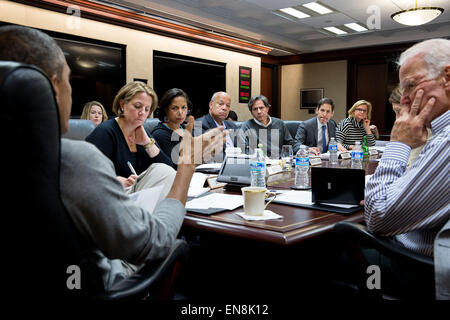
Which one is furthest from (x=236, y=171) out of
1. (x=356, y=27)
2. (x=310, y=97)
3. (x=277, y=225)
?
(x=310, y=97)

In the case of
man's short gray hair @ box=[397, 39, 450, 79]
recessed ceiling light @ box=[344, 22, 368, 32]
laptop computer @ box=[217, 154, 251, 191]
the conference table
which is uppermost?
recessed ceiling light @ box=[344, 22, 368, 32]

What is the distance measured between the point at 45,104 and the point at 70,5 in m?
4.86

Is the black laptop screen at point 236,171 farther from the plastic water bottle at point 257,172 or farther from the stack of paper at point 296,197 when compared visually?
the stack of paper at point 296,197

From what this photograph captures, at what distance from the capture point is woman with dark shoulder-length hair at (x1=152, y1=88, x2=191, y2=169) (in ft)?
10.4

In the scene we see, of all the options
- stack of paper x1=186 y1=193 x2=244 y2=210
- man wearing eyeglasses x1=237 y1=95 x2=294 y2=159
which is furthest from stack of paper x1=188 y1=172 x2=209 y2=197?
man wearing eyeglasses x1=237 y1=95 x2=294 y2=159

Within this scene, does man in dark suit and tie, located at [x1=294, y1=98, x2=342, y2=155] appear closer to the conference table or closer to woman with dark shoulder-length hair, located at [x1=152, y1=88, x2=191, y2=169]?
woman with dark shoulder-length hair, located at [x1=152, y1=88, x2=191, y2=169]

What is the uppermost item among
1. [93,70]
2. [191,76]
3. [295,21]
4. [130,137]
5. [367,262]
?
[295,21]

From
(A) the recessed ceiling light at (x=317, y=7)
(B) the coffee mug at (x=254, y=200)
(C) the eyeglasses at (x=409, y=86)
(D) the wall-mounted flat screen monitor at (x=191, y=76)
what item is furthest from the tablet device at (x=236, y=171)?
(A) the recessed ceiling light at (x=317, y=7)

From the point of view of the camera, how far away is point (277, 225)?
1.23m

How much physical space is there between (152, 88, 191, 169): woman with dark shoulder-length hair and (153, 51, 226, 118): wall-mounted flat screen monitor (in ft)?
9.99

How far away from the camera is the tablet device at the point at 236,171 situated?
185 cm

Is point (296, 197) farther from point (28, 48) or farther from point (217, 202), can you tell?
point (28, 48)

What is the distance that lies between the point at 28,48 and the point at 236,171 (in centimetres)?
125

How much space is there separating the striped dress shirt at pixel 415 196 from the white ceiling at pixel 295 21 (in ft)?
16.2
